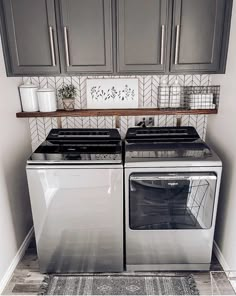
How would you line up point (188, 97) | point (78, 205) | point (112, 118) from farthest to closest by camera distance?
point (112, 118)
point (188, 97)
point (78, 205)

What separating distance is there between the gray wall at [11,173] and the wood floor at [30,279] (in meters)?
0.12

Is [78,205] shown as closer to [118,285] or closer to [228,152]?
[118,285]

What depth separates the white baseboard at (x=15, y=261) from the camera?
1739 millimetres

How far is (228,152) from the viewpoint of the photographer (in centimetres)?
177

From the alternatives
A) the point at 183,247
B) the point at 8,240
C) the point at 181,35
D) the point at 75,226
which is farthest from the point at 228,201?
the point at 8,240

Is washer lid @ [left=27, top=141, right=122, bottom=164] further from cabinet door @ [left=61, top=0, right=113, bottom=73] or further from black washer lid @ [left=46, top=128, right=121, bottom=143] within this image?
cabinet door @ [left=61, top=0, right=113, bottom=73]

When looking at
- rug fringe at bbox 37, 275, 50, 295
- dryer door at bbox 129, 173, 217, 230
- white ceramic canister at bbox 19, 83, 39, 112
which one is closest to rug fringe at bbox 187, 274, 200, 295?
dryer door at bbox 129, 173, 217, 230

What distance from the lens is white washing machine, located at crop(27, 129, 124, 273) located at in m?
1.60

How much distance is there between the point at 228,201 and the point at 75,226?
3.68 feet

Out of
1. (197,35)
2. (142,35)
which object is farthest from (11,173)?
Result: (197,35)

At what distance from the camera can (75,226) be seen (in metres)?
1.72

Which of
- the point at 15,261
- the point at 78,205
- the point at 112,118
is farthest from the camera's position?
the point at 112,118

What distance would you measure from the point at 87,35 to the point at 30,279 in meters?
1.84

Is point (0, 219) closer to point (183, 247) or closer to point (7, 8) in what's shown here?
point (183, 247)
